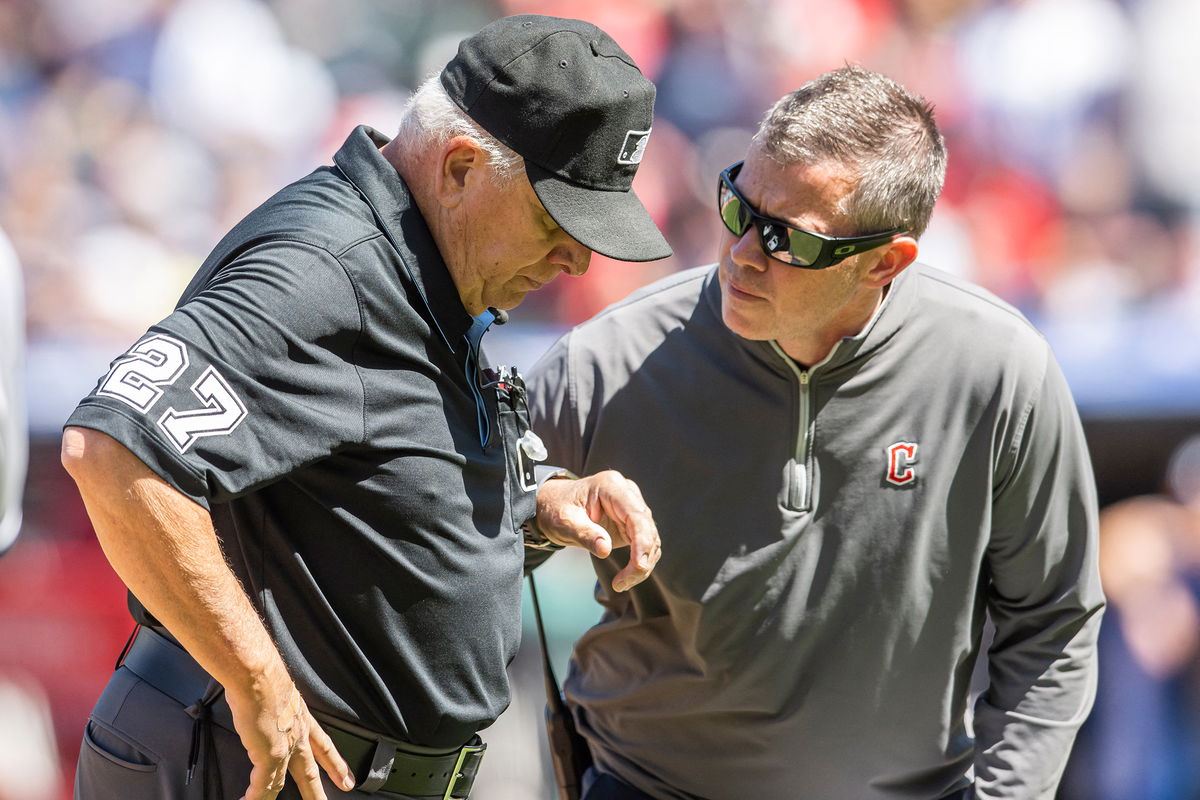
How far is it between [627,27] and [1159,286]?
2.40 metres

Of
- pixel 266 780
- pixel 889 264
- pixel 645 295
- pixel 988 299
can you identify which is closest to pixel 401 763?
pixel 266 780

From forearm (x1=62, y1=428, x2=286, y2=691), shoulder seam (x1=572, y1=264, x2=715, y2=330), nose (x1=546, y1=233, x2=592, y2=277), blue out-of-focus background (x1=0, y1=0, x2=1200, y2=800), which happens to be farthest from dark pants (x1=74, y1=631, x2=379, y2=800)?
blue out-of-focus background (x1=0, y1=0, x2=1200, y2=800)

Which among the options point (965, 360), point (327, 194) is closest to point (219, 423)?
point (327, 194)

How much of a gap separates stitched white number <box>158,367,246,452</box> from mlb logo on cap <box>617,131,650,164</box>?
733 millimetres

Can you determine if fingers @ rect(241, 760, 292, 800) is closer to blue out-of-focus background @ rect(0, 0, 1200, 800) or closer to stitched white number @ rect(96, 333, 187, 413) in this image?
stitched white number @ rect(96, 333, 187, 413)

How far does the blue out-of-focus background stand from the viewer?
4.14 metres

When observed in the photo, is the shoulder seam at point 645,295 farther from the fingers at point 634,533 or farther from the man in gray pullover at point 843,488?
the fingers at point 634,533

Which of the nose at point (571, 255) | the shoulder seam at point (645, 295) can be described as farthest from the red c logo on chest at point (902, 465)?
the nose at point (571, 255)

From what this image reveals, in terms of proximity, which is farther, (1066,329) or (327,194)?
(1066,329)

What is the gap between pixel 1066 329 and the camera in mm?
4602

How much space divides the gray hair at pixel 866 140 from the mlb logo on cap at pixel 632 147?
19.4 inches

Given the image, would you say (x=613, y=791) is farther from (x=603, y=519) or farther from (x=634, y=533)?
(x=634, y=533)

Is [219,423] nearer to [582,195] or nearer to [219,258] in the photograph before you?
[219,258]

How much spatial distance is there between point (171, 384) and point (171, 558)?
218 mm
